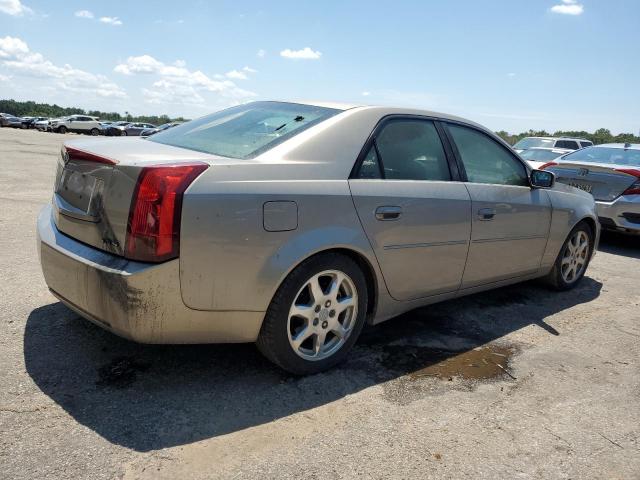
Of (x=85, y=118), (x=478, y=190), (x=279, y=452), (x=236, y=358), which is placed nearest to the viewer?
(x=279, y=452)

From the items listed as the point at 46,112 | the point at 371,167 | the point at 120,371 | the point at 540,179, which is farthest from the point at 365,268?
the point at 46,112

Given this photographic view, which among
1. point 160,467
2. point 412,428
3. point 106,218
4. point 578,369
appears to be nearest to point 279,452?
point 160,467

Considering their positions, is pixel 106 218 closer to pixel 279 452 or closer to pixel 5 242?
pixel 279 452

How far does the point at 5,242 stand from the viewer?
17.0 feet

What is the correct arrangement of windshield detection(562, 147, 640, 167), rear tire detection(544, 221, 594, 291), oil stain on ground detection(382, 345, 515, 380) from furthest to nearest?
windshield detection(562, 147, 640, 167) < rear tire detection(544, 221, 594, 291) < oil stain on ground detection(382, 345, 515, 380)

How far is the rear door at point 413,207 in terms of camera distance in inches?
122

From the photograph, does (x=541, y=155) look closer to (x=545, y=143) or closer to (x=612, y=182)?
(x=545, y=143)

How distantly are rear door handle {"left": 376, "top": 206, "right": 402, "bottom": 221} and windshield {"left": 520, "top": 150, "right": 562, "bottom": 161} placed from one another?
1039 cm

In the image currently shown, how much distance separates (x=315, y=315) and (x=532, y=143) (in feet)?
46.5

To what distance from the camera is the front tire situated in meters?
2.77

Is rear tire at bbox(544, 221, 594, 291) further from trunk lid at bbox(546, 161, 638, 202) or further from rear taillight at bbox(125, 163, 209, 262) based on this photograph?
rear taillight at bbox(125, 163, 209, 262)

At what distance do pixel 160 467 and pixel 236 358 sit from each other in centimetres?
103

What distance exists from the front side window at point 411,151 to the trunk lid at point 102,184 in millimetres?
1134

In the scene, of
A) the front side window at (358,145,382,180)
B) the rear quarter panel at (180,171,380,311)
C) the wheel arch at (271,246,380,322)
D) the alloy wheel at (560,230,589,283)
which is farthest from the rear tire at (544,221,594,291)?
the rear quarter panel at (180,171,380,311)
